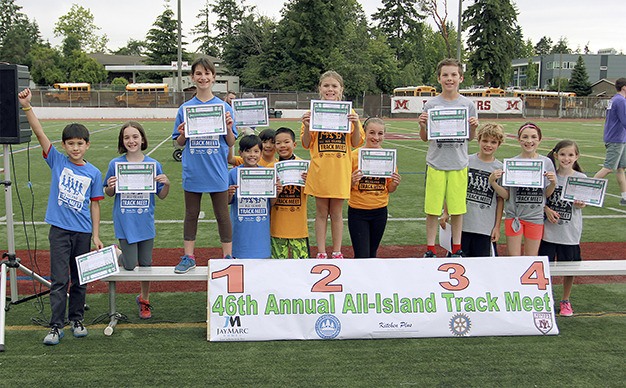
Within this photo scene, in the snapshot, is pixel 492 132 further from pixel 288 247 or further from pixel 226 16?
pixel 226 16

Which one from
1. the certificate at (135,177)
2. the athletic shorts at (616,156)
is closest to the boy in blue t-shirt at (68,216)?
the certificate at (135,177)

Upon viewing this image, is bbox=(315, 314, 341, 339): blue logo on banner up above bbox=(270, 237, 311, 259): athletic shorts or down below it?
below

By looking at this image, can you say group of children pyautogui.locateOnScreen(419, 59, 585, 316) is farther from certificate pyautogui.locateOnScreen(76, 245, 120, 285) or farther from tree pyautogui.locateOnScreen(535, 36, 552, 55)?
tree pyautogui.locateOnScreen(535, 36, 552, 55)

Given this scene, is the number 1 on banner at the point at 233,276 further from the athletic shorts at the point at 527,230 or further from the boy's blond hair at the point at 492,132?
the boy's blond hair at the point at 492,132

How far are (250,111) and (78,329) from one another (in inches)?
95.1

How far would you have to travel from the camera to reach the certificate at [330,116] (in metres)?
4.73

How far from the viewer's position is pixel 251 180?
475cm

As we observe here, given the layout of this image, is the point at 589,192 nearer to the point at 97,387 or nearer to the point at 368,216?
the point at 368,216

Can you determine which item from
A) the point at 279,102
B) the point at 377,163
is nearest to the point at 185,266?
the point at 377,163

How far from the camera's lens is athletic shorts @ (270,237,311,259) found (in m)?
4.98

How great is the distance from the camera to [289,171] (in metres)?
4.81

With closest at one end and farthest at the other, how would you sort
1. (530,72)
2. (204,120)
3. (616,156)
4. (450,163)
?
(204,120) < (450,163) < (616,156) < (530,72)

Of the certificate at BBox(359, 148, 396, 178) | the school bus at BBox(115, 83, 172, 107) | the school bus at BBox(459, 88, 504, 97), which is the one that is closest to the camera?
the certificate at BBox(359, 148, 396, 178)

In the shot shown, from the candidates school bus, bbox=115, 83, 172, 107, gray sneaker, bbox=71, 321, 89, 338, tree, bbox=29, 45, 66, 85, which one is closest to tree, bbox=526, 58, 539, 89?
school bus, bbox=115, 83, 172, 107
